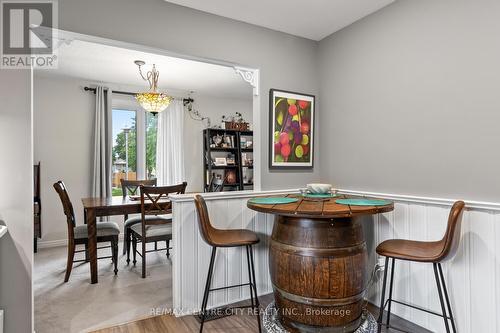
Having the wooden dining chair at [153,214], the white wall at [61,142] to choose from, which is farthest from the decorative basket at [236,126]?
the wooden dining chair at [153,214]

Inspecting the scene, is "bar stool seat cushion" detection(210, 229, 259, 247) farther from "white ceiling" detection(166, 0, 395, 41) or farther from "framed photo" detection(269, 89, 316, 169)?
"white ceiling" detection(166, 0, 395, 41)

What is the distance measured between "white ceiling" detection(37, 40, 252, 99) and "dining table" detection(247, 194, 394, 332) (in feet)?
7.93

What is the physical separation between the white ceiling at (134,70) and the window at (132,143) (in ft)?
1.47

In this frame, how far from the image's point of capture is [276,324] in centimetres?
205

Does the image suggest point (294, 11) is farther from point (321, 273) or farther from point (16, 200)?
point (16, 200)

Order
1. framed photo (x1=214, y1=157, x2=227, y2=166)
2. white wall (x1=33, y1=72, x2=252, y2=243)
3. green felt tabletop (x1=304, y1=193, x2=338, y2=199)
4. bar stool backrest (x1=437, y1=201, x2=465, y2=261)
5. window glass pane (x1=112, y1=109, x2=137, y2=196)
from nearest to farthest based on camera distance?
bar stool backrest (x1=437, y1=201, x2=465, y2=261)
green felt tabletop (x1=304, y1=193, x2=338, y2=199)
white wall (x1=33, y1=72, x2=252, y2=243)
window glass pane (x1=112, y1=109, x2=137, y2=196)
framed photo (x1=214, y1=157, x2=227, y2=166)

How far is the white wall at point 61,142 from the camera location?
4.18 m

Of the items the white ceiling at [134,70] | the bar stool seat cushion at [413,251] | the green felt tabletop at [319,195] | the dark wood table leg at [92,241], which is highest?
the white ceiling at [134,70]

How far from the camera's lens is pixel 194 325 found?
2.15 meters

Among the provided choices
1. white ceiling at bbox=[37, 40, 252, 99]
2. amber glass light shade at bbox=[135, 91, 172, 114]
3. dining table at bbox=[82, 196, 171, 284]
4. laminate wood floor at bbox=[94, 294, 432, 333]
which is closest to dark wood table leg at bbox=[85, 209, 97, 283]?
dining table at bbox=[82, 196, 171, 284]

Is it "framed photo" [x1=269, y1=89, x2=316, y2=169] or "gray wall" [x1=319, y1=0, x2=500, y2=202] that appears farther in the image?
"framed photo" [x1=269, y1=89, x2=316, y2=169]

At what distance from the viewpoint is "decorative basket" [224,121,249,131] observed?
521cm

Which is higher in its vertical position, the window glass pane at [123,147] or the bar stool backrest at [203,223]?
the window glass pane at [123,147]

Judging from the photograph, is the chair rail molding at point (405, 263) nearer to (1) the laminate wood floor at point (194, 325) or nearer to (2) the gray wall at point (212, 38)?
(1) the laminate wood floor at point (194, 325)
